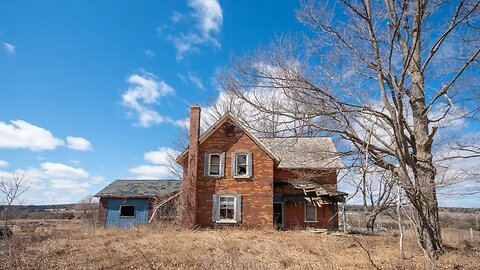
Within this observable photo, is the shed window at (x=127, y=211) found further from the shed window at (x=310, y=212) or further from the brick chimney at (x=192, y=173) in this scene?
the shed window at (x=310, y=212)

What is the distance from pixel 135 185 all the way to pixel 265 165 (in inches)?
493

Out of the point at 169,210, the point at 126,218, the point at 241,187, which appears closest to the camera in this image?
the point at 241,187

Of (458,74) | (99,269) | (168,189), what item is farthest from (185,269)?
(168,189)

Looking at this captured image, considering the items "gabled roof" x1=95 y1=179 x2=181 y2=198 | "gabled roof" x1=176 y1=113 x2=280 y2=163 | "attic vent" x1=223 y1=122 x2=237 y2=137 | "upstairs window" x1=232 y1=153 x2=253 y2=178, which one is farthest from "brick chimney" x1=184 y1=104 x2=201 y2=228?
"gabled roof" x1=95 y1=179 x2=181 y2=198

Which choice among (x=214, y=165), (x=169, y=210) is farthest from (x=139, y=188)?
(x=214, y=165)

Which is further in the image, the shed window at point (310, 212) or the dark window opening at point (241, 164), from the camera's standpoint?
Answer: the shed window at point (310, 212)

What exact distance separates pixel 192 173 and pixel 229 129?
360cm

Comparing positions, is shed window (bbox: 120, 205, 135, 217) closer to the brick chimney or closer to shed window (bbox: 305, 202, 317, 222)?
the brick chimney

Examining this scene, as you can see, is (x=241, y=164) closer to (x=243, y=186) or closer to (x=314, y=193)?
(x=243, y=186)

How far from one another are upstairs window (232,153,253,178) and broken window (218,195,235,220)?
1462mm

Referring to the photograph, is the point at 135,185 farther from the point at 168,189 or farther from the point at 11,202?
the point at 11,202

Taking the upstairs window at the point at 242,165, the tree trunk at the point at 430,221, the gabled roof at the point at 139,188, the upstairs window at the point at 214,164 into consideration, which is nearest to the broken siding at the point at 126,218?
the gabled roof at the point at 139,188

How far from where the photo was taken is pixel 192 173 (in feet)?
69.2

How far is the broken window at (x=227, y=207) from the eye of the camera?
2105cm
